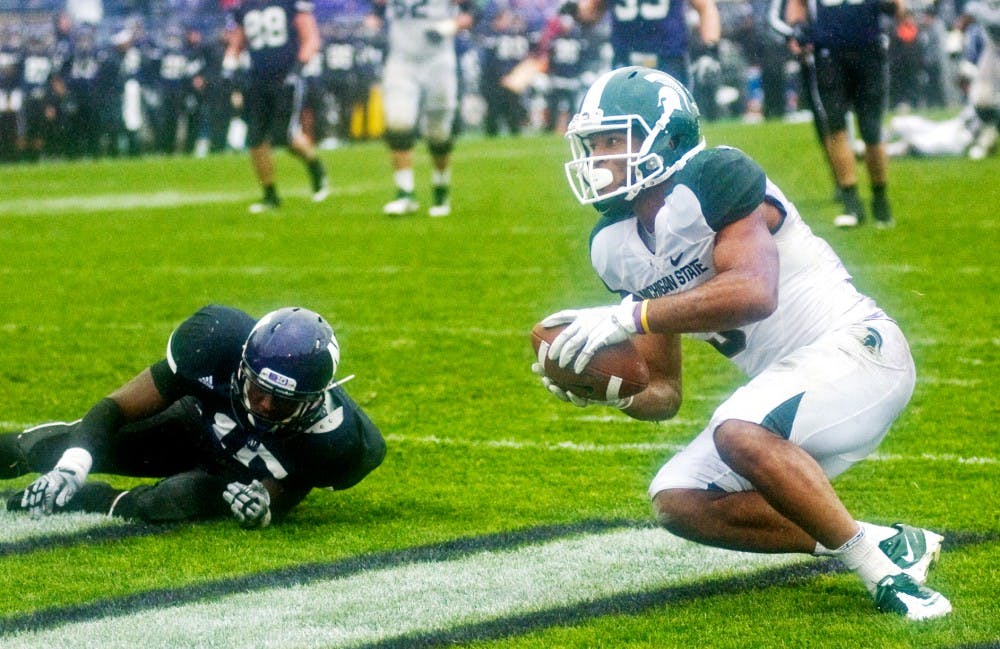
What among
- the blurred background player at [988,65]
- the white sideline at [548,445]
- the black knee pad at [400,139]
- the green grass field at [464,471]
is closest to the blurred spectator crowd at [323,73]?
the blurred background player at [988,65]

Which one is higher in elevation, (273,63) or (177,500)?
(273,63)

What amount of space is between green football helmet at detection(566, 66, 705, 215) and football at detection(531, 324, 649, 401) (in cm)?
30

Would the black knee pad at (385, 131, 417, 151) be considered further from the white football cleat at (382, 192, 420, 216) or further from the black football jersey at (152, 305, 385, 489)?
the black football jersey at (152, 305, 385, 489)

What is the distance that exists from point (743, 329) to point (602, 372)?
0.32 metres

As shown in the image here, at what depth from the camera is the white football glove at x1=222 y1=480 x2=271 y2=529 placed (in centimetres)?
395

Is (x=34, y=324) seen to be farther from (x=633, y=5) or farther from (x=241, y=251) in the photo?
(x=633, y=5)

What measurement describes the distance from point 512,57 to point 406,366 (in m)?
18.2

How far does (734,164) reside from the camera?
10.9 ft

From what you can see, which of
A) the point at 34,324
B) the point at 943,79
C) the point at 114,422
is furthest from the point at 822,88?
the point at 943,79

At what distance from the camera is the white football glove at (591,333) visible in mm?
3279

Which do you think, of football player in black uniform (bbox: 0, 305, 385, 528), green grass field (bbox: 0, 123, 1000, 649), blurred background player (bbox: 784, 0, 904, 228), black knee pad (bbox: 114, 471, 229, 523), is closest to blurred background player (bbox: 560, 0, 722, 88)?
blurred background player (bbox: 784, 0, 904, 228)

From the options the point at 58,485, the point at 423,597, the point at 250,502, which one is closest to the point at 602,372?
the point at 423,597

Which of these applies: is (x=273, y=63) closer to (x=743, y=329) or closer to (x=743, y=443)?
(x=743, y=329)

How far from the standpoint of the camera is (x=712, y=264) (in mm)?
3416
